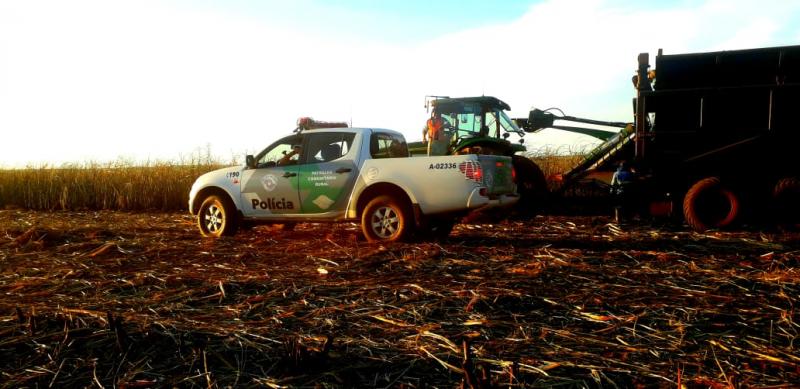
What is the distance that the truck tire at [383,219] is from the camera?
8359 millimetres

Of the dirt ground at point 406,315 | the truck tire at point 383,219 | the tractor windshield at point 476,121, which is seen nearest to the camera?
the dirt ground at point 406,315

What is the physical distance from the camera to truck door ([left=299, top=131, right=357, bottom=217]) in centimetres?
880

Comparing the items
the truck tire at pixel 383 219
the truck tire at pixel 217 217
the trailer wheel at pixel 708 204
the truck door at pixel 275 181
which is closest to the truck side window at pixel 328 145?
the truck door at pixel 275 181

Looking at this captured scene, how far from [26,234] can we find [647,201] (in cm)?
1083

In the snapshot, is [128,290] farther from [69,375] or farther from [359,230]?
[359,230]

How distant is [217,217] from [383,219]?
3216 mm

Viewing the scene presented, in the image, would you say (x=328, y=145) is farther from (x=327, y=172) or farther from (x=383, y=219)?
(x=383, y=219)

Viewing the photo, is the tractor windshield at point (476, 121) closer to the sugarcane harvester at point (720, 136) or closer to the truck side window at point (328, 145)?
the sugarcane harvester at point (720, 136)

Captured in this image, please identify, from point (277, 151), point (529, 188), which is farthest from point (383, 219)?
point (529, 188)

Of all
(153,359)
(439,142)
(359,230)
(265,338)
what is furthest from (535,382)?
(439,142)

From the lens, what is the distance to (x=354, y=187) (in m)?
8.72

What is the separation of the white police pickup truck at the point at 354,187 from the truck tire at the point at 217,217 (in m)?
0.02

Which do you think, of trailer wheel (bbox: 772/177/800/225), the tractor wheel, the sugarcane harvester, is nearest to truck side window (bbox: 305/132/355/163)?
the tractor wheel

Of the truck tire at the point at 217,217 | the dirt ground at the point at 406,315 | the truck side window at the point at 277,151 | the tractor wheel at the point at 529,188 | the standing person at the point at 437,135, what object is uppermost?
the standing person at the point at 437,135
